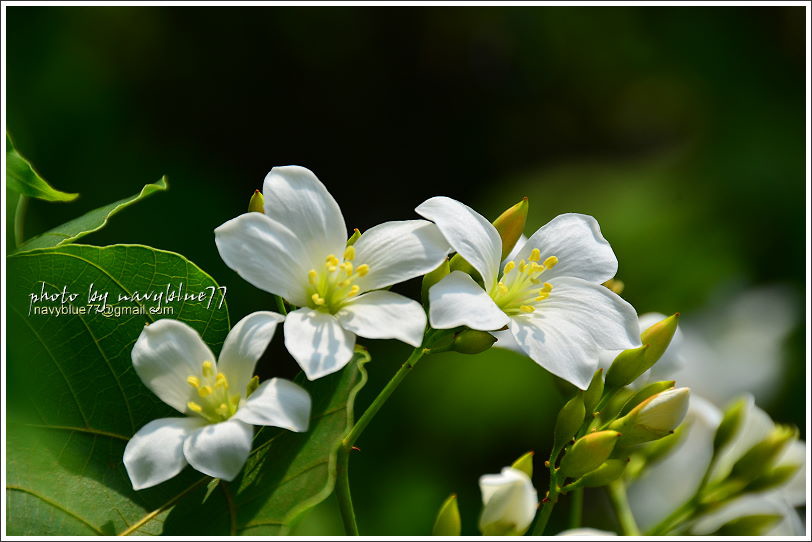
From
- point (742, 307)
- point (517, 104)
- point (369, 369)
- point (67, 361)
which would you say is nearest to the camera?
point (67, 361)

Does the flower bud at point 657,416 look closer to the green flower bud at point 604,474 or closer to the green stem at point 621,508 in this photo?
the green flower bud at point 604,474

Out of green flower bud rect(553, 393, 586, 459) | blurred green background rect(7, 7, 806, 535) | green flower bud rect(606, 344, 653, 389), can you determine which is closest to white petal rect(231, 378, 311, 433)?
green flower bud rect(553, 393, 586, 459)

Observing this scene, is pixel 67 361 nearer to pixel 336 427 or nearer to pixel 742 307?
pixel 336 427

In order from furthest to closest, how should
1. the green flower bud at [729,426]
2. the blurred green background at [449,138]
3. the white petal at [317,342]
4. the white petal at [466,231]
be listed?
1. the blurred green background at [449,138]
2. the green flower bud at [729,426]
3. the white petal at [466,231]
4. the white petal at [317,342]

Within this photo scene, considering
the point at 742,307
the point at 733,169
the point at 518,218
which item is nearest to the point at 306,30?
the point at 733,169

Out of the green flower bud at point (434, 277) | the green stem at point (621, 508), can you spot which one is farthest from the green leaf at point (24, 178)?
the green stem at point (621, 508)
